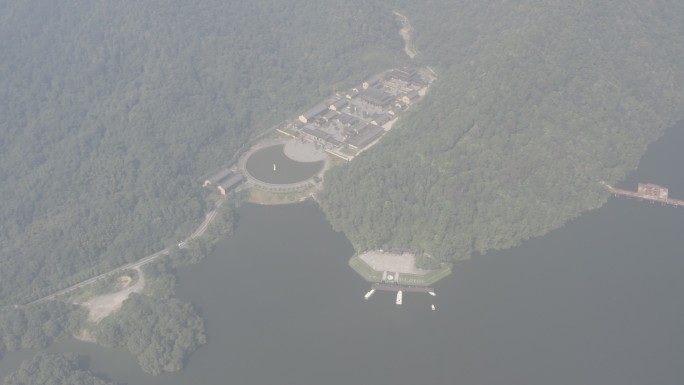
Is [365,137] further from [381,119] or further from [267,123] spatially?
[267,123]

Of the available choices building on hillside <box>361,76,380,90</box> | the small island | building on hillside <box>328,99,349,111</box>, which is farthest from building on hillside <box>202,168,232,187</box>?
building on hillside <box>361,76,380,90</box>

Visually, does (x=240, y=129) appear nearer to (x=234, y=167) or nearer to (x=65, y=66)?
(x=234, y=167)

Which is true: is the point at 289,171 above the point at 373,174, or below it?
below

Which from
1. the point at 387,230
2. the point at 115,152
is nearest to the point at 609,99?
the point at 387,230

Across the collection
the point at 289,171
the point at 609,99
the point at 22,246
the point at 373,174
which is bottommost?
the point at 22,246

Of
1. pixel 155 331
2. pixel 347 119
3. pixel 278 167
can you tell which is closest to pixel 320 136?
pixel 347 119

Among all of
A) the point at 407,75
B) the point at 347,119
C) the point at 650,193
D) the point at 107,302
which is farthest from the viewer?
the point at 407,75

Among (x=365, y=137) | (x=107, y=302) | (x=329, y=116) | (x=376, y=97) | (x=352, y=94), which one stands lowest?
(x=107, y=302)
